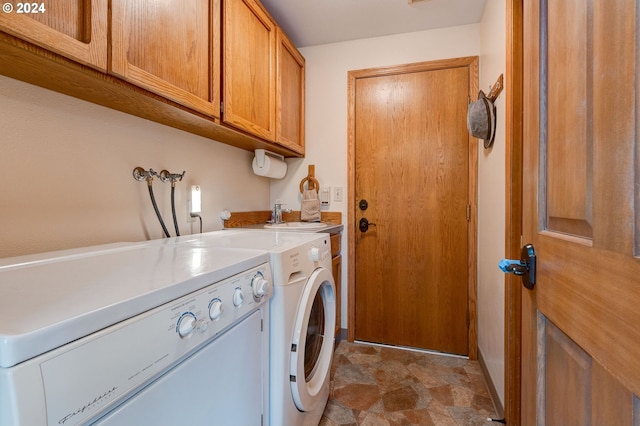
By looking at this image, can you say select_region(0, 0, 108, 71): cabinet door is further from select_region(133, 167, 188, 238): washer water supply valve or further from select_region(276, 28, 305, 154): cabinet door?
select_region(276, 28, 305, 154): cabinet door

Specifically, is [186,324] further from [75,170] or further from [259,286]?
[75,170]

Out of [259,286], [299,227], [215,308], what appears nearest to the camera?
[215,308]

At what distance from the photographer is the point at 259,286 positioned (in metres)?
0.86

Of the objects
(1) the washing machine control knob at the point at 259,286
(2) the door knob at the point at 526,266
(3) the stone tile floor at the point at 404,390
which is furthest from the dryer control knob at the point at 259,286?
(3) the stone tile floor at the point at 404,390

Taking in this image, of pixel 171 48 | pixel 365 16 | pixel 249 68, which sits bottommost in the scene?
pixel 171 48

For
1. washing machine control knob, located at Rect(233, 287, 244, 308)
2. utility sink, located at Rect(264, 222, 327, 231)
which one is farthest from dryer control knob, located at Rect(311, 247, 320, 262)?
utility sink, located at Rect(264, 222, 327, 231)

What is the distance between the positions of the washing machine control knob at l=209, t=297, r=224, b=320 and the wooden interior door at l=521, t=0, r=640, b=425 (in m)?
0.71

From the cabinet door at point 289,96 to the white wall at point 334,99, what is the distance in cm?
12

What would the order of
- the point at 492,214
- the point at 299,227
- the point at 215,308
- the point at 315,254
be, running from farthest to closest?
the point at 299,227
the point at 492,214
the point at 315,254
the point at 215,308

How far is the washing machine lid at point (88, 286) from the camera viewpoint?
0.37 metres

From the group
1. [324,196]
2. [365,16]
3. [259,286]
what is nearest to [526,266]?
[259,286]

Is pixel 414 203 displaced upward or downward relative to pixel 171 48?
downward

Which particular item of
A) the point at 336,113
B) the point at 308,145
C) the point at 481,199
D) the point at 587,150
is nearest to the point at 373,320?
the point at 481,199

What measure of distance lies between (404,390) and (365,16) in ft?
7.96
